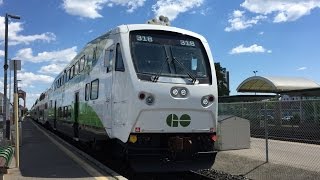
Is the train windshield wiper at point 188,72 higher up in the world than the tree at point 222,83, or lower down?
lower down

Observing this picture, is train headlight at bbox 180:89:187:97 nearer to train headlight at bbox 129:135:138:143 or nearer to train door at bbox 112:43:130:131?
train door at bbox 112:43:130:131

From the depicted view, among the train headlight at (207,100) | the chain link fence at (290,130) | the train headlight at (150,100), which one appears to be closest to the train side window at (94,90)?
the train headlight at (150,100)

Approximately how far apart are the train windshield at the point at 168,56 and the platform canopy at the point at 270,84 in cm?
3259

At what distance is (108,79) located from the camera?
39.4 feet

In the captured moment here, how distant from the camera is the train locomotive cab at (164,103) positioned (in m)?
10.7

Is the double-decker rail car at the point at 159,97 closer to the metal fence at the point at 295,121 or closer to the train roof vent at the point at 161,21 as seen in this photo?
the train roof vent at the point at 161,21

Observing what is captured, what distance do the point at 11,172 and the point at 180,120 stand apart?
13.7 ft

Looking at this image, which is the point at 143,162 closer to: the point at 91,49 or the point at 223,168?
the point at 223,168

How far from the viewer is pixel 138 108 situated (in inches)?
416

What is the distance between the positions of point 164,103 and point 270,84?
35.2 m

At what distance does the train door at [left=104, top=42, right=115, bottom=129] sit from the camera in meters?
11.7

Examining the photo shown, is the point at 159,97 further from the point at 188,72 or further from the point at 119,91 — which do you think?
the point at 188,72

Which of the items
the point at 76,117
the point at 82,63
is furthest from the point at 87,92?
the point at 76,117

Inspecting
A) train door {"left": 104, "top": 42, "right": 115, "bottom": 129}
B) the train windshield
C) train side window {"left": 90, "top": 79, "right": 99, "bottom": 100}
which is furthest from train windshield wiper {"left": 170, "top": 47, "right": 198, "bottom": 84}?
train side window {"left": 90, "top": 79, "right": 99, "bottom": 100}
